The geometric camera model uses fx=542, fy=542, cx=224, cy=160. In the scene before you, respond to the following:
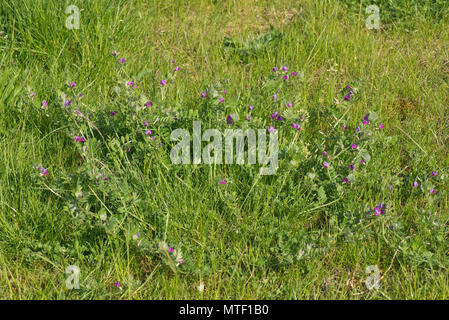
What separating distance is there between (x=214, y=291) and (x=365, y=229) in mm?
787

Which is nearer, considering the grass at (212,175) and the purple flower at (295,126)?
the grass at (212,175)

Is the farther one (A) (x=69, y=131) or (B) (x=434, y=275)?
(A) (x=69, y=131)

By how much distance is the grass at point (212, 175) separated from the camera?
8.40 ft

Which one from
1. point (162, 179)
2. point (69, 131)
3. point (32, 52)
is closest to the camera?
point (162, 179)

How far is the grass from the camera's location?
2.56 metres

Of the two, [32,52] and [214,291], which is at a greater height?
[32,52]

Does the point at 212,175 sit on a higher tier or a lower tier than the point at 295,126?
lower

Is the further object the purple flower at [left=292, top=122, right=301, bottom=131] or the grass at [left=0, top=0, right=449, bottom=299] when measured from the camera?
the purple flower at [left=292, top=122, right=301, bottom=131]

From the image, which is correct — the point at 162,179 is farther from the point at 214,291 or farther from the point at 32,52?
the point at 32,52

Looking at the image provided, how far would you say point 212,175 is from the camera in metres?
2.91

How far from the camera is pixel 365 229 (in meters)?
2.62
